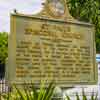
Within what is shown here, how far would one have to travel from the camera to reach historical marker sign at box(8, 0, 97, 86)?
8.91 m

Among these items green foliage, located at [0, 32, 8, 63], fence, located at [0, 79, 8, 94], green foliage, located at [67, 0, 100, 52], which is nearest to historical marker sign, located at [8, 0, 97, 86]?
fence, located at [0, 79, 8, 94]

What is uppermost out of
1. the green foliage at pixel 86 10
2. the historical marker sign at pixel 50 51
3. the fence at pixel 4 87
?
the green foliage at pixel 86 10

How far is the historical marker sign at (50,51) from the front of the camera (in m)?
8.91

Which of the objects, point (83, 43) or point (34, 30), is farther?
point (83, 43)

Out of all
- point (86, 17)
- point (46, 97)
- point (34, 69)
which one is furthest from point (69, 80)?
point (86, 17)

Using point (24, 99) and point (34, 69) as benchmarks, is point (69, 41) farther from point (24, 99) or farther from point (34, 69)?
point (24, 99)

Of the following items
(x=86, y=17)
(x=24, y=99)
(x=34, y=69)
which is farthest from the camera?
(x=86, y=17)

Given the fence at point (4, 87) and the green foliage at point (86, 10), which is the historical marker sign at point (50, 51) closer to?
the fence at point (4, 87)

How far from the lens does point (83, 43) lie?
1037 cm

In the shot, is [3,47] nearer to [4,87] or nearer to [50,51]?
[4,87]

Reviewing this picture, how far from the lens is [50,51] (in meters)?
9.55

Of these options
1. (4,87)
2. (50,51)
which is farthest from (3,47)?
(50,51)

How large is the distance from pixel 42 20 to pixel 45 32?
344mm

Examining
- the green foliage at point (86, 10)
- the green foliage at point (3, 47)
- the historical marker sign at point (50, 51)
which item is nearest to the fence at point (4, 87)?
the historical marker sign at point (50, 51)
